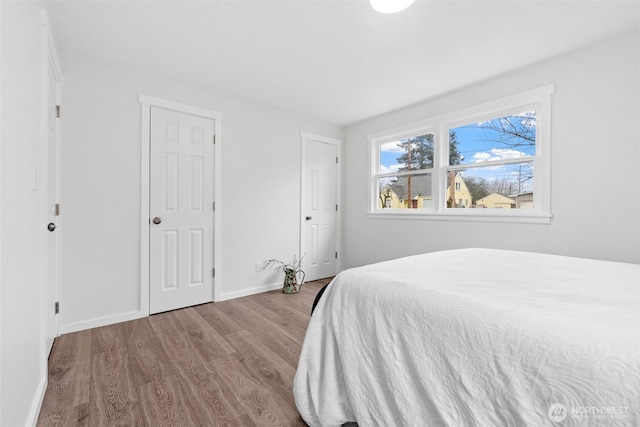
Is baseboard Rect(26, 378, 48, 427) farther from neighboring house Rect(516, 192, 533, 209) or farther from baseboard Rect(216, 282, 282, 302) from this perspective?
neighboring house Rect(516, 192, 533, 209)

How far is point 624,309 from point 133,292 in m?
3.19

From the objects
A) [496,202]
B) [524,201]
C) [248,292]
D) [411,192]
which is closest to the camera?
[524,201]

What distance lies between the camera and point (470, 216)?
9.57 feet

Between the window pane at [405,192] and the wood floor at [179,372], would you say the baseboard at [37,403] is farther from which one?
the window pane at [405,192]

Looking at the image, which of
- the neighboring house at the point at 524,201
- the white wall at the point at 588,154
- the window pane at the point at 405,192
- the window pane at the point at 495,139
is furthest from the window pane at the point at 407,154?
the neighboring house at the point at 524,201

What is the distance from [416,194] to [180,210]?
2733 mm

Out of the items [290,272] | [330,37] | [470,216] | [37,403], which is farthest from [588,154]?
[37,403]

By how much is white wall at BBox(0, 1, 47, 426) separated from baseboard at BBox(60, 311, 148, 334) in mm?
929

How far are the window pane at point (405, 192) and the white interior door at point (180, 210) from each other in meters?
2.26

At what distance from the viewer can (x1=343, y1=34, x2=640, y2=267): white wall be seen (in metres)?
2.05

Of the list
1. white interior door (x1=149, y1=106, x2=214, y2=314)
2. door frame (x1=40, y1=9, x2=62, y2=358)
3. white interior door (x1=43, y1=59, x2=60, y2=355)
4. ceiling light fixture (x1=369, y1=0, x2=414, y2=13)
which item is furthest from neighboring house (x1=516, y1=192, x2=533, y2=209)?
white interior door (x1=43, y1=59, x2=60, y2=355)

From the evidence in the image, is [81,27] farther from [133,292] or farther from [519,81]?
[519,81]

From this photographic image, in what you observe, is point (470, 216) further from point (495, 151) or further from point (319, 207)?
point (319, 207)

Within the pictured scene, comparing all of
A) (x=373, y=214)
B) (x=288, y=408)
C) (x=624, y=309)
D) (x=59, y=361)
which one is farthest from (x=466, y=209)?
(x=59, y=361)
